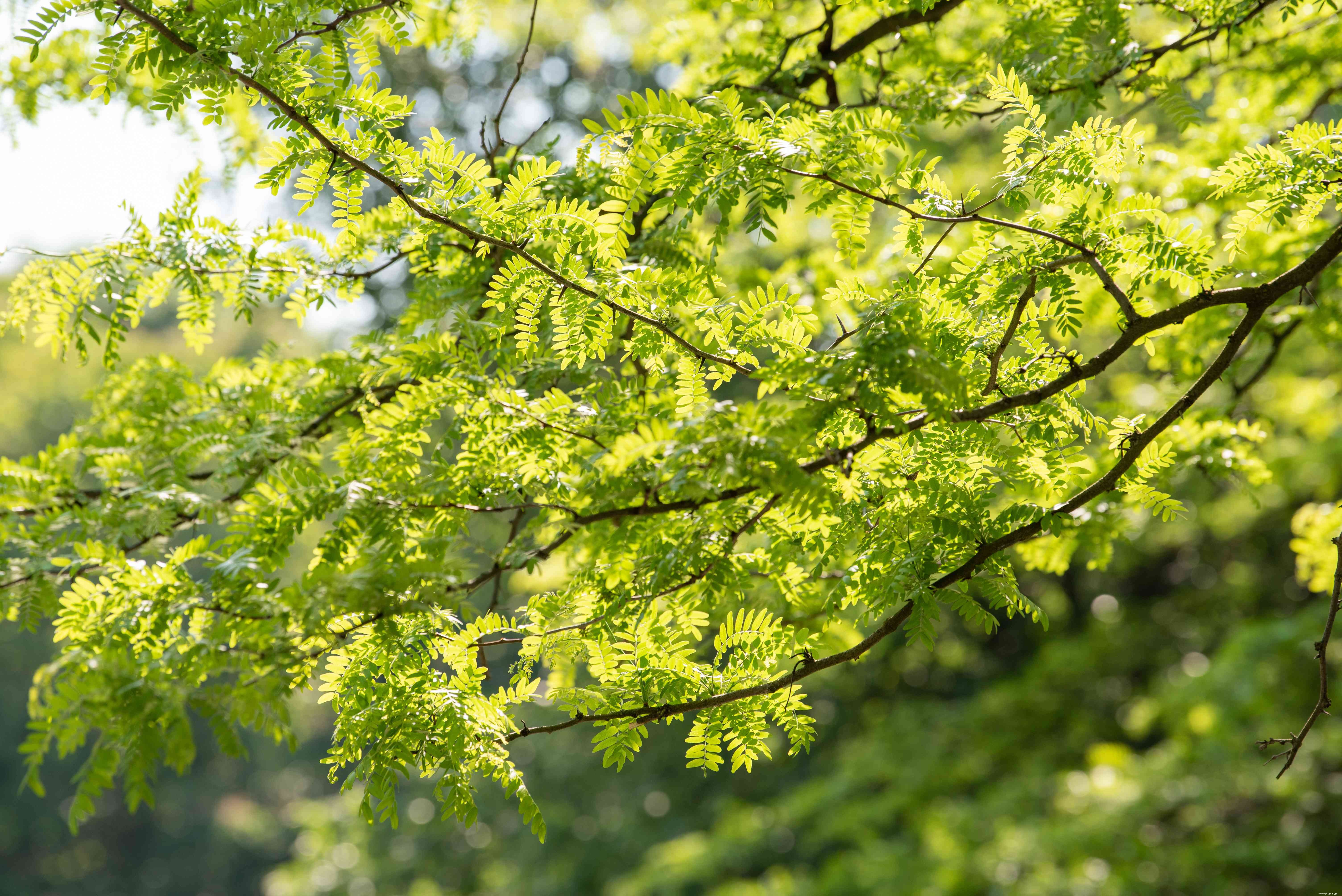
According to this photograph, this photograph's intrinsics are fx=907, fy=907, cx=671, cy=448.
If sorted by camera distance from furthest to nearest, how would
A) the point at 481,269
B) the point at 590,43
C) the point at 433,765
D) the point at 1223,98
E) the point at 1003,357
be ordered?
the point at 590,43 < the point at 1223,98 < the point at 481,269 < the point at 1003,357 < the point at 433,765

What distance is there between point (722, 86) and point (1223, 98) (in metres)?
3.29

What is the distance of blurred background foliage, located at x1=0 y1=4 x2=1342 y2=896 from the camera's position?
686 cm

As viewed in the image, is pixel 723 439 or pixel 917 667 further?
pixel 917 667

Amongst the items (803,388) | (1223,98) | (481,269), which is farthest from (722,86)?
(1223,98)

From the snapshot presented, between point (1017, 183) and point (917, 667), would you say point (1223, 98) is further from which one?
point (917, 667)

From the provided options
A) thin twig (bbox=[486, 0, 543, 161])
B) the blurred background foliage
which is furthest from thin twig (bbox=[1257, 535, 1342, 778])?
thin twig (bbox=[486, 0, 543, 161])

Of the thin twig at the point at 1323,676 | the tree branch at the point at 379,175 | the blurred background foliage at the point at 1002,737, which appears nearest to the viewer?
the tree branch at the point at 379,175

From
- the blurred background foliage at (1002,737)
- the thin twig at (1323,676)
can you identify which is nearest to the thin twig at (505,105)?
the blurred background foliage at (1002,737)

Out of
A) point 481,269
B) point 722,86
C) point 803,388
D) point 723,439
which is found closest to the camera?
point 723,439

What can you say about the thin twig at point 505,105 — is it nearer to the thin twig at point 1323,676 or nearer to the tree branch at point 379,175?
the tree branch at point 379,175

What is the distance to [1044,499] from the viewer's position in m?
2.53

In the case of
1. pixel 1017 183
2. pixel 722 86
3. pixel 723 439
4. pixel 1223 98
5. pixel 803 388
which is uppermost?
pixel 1223 98

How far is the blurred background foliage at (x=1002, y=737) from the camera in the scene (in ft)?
22.5

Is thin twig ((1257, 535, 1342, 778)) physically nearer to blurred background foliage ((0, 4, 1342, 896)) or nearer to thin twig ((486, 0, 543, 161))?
blurred background foliage ((0, 4, 1342, 896))
